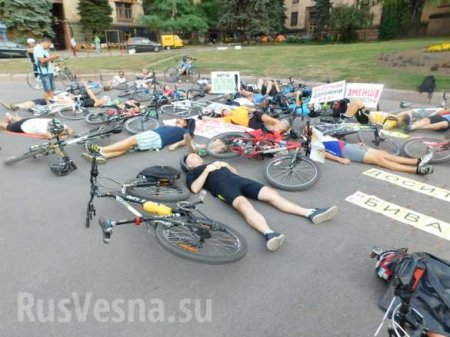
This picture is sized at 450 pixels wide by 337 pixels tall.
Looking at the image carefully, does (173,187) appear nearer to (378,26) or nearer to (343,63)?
(343,63)

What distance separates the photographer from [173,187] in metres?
4.73

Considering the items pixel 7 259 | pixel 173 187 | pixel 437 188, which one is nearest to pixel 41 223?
pixel 7 259

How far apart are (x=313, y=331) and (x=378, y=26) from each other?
45.0m

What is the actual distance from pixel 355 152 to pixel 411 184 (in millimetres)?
1181

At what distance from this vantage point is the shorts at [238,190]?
4.35m

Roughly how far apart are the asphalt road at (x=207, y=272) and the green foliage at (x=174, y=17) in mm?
37354

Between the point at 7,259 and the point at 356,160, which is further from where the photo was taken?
the point at 356,160

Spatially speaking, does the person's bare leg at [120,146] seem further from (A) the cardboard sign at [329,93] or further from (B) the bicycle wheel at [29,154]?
(A) the cardboard sign at [329,93]

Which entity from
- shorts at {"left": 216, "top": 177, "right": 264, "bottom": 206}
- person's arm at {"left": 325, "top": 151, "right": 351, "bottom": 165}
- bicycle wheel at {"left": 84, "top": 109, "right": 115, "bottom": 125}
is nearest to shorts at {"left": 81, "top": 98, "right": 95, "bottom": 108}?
bicycle wheel at {"left": 84, "top": 109, "right": 115, "bottom": 125}

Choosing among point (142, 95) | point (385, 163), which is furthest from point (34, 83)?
point (385, 163)

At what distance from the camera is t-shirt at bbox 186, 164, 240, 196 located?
450 cm

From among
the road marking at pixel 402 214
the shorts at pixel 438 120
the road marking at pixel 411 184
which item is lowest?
the road marking at pixel 402 214

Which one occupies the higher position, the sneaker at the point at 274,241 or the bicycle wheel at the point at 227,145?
the bicycle wheel at the point at 227,145

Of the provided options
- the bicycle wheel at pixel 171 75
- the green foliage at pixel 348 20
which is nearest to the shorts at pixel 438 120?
the bicycle wheel at pixel 171 75
